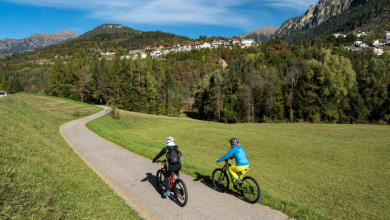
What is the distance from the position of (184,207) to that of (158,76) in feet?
226

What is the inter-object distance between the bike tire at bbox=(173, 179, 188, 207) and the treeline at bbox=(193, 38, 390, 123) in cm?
4987

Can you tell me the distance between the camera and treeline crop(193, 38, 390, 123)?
151ft

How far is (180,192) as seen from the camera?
22.5ft

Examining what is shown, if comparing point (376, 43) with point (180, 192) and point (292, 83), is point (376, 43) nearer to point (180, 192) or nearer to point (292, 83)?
point (292, 83)

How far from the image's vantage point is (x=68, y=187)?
6.06m

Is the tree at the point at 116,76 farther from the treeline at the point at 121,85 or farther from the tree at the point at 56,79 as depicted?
the tree at the point at 56,79

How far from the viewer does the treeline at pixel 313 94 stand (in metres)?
45.9

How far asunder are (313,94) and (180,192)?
5252cm

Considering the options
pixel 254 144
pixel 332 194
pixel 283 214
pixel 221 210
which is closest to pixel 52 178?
pixel 221 210

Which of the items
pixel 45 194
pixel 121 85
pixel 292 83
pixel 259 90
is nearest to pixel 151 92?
pixel 121 85

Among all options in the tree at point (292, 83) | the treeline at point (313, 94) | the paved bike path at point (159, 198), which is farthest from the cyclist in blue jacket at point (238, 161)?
the tree at point (292, 83)

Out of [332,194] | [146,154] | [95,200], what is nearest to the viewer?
[95,200]

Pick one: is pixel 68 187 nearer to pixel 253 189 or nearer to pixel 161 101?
pixel 253 189

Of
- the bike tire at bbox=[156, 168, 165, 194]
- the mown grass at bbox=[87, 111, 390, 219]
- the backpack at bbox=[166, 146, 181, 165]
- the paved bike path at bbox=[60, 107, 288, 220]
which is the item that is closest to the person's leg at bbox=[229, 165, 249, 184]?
the paved bike path at bbox=[60, 107, 288, 220]
